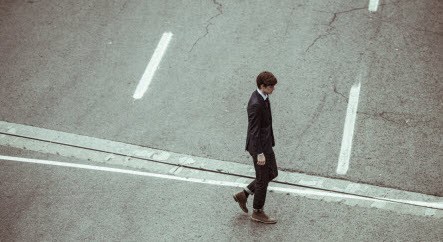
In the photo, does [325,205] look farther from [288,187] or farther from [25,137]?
[25,137]

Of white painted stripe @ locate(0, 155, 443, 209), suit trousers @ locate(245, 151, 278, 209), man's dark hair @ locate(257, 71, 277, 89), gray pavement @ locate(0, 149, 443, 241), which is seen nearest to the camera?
man's dark hair @ locate(257, 71, 277, 89)

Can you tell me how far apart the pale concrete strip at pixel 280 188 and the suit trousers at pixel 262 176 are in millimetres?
708

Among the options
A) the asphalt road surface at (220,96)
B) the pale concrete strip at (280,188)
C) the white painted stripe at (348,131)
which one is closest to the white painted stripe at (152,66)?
the asphalt road surface at (220,96)

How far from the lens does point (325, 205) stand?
609 cm

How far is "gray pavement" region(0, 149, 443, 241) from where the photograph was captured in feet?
18.9

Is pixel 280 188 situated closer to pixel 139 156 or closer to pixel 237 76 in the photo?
pixel 139 156

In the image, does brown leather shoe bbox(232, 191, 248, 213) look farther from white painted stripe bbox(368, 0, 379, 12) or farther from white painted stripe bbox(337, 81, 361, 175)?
white painted stripe bbox(368, 0, 379, 12)

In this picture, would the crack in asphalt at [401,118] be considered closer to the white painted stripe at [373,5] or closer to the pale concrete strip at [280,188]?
the pale concrete strip at [280,188]

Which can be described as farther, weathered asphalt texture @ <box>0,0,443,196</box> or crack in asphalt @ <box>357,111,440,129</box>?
crack in asphalt @ <box>357,111,440,129</box>

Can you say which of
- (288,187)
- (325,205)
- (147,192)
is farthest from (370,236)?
(147,192)

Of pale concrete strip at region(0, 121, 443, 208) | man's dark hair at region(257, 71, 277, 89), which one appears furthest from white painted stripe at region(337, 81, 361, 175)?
man's dark hair at region(257, 71, 277, 89)

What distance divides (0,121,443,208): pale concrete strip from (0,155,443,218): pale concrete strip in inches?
3.6

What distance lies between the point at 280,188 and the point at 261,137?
1390 mm

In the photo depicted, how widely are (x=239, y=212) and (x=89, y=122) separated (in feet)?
10.5
